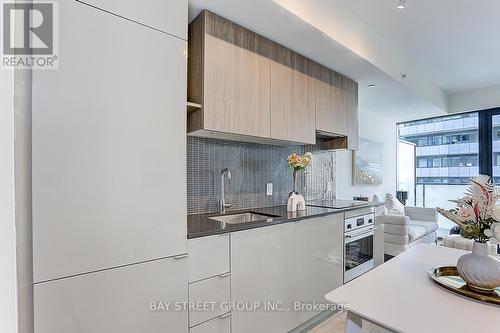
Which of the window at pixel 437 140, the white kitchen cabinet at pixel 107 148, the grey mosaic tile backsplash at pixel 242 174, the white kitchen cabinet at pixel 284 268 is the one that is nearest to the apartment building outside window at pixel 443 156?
the window at pixel 437 140

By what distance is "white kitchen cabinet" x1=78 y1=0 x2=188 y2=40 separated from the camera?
3.85ft

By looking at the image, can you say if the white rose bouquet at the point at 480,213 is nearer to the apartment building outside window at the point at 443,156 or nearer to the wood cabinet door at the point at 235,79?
the wood cabinet door at the point at 235,79

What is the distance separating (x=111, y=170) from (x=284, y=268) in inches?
53.8

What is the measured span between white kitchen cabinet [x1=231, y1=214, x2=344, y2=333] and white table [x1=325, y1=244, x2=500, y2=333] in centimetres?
72

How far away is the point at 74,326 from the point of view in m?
1.08

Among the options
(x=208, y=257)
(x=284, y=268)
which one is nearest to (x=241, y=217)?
(x=284, y=268)

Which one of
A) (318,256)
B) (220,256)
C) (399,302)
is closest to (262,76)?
(220,256)

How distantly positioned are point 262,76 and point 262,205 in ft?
4.01

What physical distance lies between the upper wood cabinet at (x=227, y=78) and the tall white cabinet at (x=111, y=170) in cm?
34

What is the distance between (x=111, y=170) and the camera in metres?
1.16

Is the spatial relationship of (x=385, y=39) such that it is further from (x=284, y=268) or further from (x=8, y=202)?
(x=8, y=202)

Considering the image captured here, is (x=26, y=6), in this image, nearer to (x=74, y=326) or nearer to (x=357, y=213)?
(x=74, y=326)

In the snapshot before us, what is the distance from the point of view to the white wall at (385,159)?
3.77 metres

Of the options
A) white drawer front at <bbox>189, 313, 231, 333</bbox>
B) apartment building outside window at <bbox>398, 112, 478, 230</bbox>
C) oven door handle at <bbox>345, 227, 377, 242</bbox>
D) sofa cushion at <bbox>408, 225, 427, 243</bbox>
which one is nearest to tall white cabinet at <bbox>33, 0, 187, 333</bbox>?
white drawer front at <bbox>189, 313, 231, 333</bbox>
